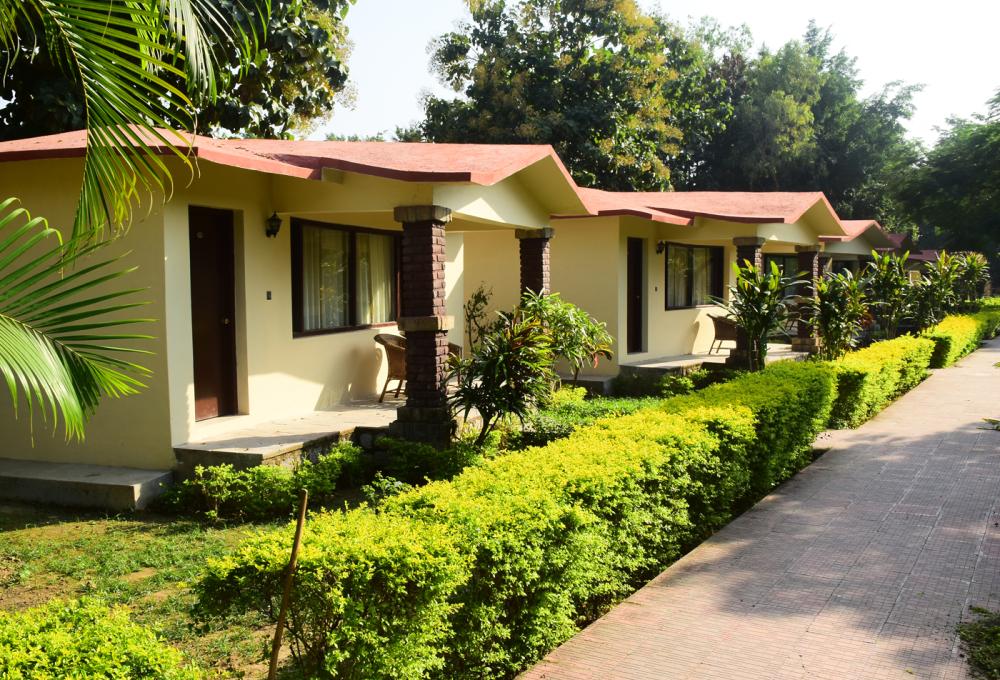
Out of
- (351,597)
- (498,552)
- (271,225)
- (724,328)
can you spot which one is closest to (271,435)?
(271,225)

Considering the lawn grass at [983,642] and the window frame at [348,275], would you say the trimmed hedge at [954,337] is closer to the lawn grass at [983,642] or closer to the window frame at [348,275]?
the window frame at [348,275]

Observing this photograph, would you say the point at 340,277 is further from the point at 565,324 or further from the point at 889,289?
the point at 889,289

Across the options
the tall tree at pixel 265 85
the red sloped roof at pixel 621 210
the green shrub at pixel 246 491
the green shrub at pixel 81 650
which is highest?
the tall tree at pixel 265 85

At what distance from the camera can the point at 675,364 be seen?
15859 mm

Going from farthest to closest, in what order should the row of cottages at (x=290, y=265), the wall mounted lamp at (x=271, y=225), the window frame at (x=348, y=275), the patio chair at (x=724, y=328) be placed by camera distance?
1. the patio chair at (x=724, y=328)
2. the window frame at (x=348, y=275)
3. the wall mounted lamp at (x=271, y=225)
4. the row of cottages at (x=290, y=265)

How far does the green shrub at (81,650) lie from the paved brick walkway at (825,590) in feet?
6.61

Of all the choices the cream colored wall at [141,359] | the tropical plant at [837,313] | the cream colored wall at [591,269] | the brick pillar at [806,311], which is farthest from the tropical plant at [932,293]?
the cream colored wall at [141,359]

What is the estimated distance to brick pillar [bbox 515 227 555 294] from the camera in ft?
42.6

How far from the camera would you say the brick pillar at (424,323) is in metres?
9.38

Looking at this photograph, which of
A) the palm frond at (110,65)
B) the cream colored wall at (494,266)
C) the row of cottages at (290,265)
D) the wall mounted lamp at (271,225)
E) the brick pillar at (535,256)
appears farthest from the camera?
the cream colored wall at (494,266)

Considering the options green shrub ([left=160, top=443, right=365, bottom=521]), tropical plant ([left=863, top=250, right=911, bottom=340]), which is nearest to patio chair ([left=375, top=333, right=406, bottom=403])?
green shrub ([left=160, top=443, right=365, bottom=521])

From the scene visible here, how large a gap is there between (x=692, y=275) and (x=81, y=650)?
58.6ft

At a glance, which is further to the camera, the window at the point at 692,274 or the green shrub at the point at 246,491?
the window at the point at 692,274

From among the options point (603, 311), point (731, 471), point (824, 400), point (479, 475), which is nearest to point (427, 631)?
point (479, 475)
